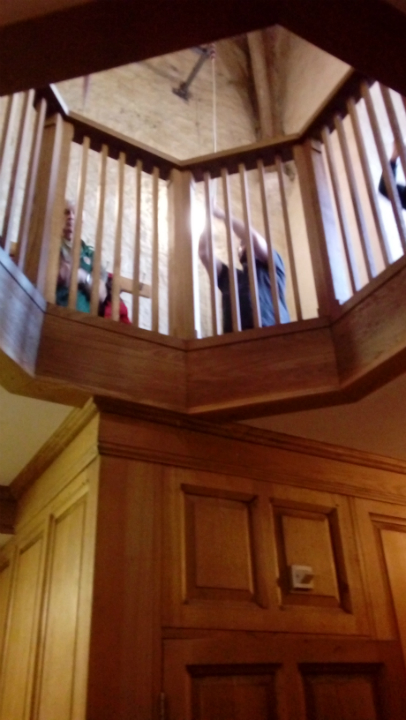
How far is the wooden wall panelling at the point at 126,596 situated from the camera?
60.5 inches

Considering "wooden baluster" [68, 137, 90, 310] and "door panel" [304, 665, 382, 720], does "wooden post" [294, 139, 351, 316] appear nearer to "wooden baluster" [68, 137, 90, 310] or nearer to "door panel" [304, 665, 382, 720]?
"wooden baluster" [68, 137, 90, 310]

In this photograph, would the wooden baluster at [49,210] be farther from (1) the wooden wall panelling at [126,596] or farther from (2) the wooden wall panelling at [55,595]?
(1) the wooden wall panelling at [126,596]

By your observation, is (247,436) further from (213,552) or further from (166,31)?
(166,31)

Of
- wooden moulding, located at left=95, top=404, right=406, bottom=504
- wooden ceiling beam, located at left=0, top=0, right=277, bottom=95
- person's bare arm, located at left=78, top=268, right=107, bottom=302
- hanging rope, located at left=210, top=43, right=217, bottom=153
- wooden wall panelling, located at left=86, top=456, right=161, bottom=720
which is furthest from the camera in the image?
hanging rope, located at left=210, top=43, right=217, bottom=153

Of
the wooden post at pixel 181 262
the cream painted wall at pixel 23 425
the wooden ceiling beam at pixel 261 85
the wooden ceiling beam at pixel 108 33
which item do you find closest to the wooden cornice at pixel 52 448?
the cream painted wall at pixel 23 425

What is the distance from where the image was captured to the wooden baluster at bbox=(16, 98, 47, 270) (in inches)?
71.4

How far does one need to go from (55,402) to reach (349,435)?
40.8 inches

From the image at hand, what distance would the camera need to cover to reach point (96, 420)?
6.11 feet

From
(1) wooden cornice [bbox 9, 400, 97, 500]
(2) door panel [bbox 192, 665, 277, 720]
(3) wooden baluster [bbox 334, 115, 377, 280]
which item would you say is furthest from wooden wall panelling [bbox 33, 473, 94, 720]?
(3) wooden baluster [bbox 334, 115, 377, 280]

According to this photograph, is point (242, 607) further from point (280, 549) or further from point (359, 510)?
point (359, 510)

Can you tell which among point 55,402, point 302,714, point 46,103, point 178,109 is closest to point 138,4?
point 55,402

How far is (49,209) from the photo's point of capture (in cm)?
201

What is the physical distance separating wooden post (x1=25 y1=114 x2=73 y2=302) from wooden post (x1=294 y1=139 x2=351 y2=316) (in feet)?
2.80

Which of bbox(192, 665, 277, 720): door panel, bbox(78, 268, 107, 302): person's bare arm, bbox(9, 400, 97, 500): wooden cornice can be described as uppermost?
bbox(78, 268, 107, 302): person's bare arm
